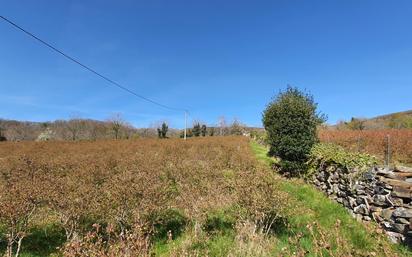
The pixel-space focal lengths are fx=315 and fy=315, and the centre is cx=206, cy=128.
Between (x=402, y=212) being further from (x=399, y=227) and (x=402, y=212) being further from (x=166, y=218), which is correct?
(x=166, y=218)

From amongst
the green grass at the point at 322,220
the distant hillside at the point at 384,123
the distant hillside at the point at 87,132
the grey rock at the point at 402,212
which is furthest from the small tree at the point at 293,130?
the distant hillside at the point at 87,132

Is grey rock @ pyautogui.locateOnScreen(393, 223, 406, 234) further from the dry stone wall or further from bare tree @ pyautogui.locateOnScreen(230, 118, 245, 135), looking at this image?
bare tree @ pyautogui.locateOnScreen(230, 118, 245, 135)

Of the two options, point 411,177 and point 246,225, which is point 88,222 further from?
point 411,177

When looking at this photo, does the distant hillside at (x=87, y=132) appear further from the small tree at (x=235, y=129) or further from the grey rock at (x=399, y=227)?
the grey rock at (x=399, y=227)

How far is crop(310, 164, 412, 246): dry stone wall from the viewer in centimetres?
648

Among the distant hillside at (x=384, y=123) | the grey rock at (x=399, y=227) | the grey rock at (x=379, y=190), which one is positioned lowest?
the grey rock at (x=399, y=227)

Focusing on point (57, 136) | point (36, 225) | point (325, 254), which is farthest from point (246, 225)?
point (57, 136)

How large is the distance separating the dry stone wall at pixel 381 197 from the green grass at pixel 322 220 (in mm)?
310

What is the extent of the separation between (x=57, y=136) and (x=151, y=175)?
66.4m

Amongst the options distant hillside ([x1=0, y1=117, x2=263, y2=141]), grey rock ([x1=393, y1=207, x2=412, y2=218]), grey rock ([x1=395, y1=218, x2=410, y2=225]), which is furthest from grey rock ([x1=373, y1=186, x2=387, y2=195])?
distant hillside ([x1=0, y1=117, x2=263, y2=141])

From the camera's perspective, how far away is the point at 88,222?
284 inches

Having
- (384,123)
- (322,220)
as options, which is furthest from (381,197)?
(384,123)

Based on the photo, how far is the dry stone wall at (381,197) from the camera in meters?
6.48

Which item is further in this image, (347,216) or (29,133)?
(29,133)
